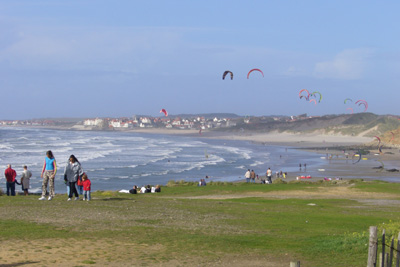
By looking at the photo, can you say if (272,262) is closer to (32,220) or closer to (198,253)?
(198,253)

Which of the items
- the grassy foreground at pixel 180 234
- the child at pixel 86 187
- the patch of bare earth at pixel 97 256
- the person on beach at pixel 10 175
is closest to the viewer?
the patch of bare earth at pixel 97 256

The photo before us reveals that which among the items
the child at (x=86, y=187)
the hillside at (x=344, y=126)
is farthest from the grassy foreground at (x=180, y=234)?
the hillside at (x=344, y=126)

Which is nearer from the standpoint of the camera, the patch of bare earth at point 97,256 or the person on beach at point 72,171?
the patch of bare earth at point 97,256

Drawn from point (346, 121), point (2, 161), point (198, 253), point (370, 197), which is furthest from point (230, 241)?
point (346, 121)

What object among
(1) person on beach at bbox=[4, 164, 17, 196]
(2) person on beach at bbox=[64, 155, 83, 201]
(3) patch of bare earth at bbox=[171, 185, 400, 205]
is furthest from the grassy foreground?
(3) patch of bare earth at bbox=[171, 185, 400, 205]

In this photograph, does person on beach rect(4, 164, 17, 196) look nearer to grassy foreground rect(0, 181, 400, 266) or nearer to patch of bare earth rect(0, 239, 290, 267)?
grassy foreground rect(0, 181, 400, 266)

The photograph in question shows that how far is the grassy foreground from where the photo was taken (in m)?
10.1

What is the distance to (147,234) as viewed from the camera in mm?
12094

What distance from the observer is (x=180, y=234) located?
12.3 m

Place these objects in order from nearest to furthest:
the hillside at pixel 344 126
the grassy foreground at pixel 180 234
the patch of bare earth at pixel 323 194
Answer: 1. the grassy foreground at pixel 180 234
2. the patch of bare earth at pixel 323 194
3. the hillside at pixel 344 126

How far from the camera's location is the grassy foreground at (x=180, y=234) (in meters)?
10.1

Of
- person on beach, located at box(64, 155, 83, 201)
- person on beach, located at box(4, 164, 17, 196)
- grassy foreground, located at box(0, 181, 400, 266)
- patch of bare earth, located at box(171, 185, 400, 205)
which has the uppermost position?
person on beach, located at box(64, 155, 83, 201)

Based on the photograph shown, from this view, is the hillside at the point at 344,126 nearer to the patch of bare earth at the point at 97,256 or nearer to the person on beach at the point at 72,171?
the person on beach at the point at 72,171

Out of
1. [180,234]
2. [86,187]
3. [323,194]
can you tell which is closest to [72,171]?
[86,187]
